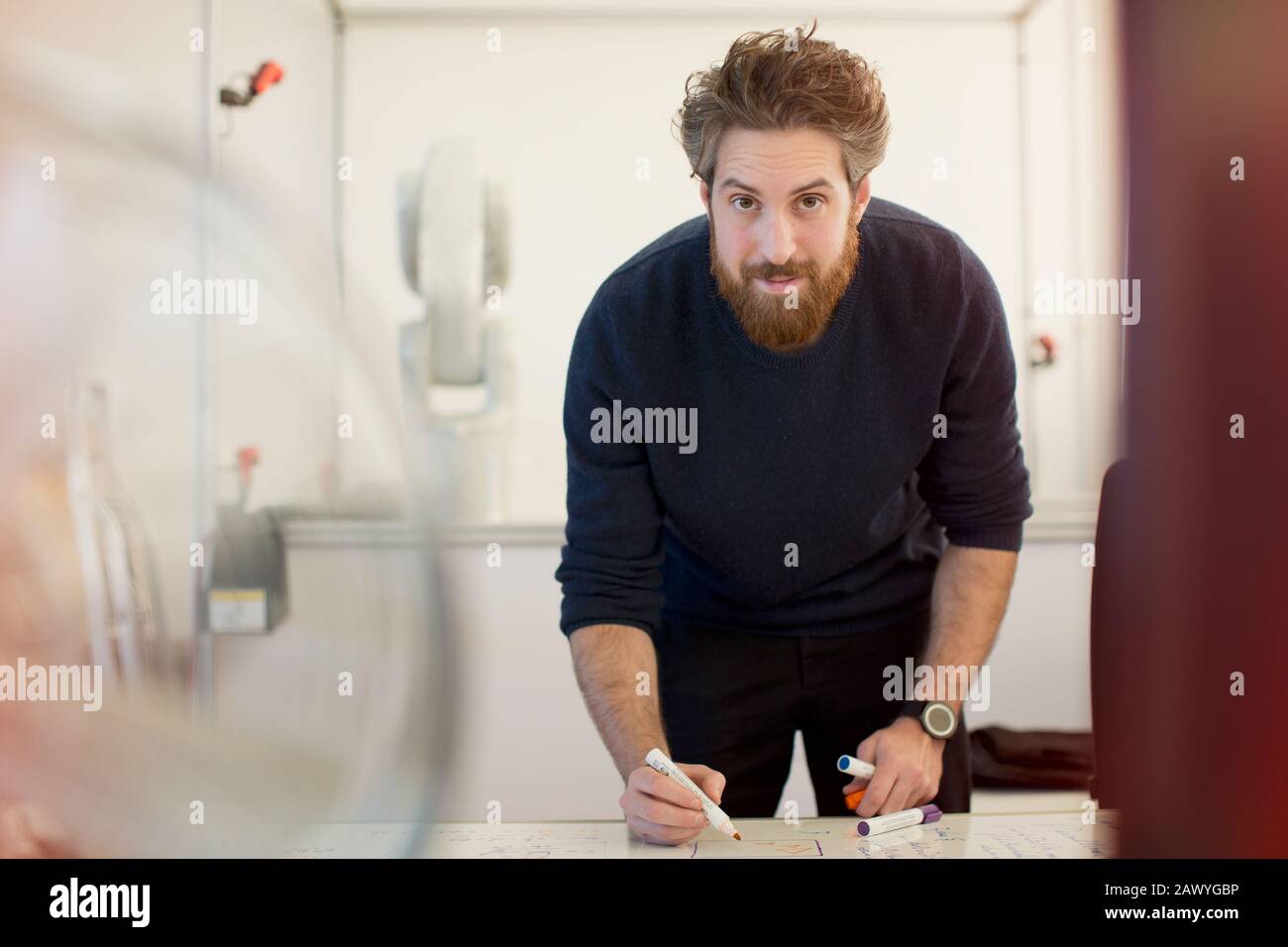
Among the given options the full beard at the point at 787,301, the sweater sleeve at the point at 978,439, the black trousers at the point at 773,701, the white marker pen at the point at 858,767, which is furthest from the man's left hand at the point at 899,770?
the full beard at the point at 787,301

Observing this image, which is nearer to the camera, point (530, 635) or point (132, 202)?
point (132, 202)

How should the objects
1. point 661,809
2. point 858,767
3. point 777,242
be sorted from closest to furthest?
point 661,809, point 858,767, point 777,242

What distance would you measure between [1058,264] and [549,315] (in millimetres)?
981

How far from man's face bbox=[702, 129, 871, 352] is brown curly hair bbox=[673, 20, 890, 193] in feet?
0.05

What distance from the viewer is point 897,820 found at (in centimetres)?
107

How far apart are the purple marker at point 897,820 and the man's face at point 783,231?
545 millimetres

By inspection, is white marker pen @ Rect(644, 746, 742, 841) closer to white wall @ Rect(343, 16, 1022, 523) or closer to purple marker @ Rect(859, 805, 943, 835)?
purple marker @ Rect(859, 805, 943, 835)

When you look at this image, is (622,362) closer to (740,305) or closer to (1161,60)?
(740,305)

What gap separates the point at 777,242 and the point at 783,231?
16 mm

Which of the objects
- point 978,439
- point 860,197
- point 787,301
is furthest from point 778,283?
point 978,439

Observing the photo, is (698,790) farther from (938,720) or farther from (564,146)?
(564,146)

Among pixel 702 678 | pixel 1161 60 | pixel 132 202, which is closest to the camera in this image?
pixel 1161 60
